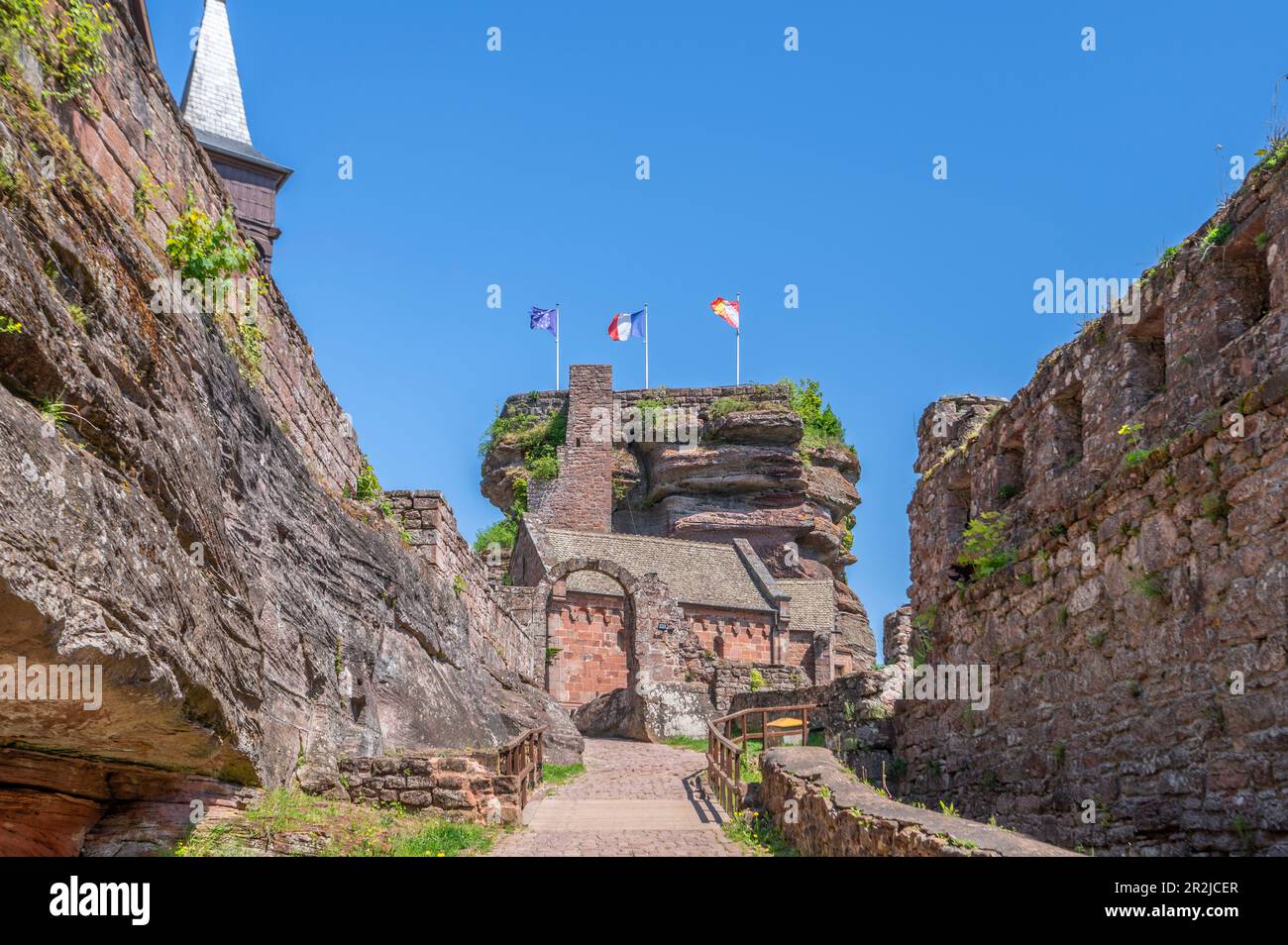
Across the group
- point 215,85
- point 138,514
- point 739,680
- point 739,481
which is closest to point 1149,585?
point 138,514

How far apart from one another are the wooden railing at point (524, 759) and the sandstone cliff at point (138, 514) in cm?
150

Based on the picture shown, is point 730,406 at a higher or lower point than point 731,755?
higher

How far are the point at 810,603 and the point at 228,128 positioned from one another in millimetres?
27652

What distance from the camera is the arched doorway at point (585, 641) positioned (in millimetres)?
39219

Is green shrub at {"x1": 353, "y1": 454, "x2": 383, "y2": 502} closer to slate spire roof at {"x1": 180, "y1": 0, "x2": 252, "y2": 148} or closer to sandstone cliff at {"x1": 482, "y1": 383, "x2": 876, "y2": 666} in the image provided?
slate spire roof at {"x1": 180, "y1": 0, "x2": 252, "y2": 148}

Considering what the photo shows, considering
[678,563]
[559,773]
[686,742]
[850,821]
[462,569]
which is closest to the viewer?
[850,821]

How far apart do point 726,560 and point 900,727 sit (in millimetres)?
33330

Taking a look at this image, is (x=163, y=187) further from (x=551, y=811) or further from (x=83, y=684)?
(x=551, y=811)

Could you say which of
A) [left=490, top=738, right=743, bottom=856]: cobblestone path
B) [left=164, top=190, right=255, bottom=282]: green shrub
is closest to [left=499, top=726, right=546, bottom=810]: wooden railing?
[left=490, top=738, right=743, bottom=856]: cobblestone path

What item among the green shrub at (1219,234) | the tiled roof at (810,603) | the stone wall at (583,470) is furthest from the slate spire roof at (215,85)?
the green shrub at (1219,234)

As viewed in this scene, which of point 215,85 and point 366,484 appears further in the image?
point 215,85

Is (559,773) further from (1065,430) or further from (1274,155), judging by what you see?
(1274,155)

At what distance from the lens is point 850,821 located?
972cm
